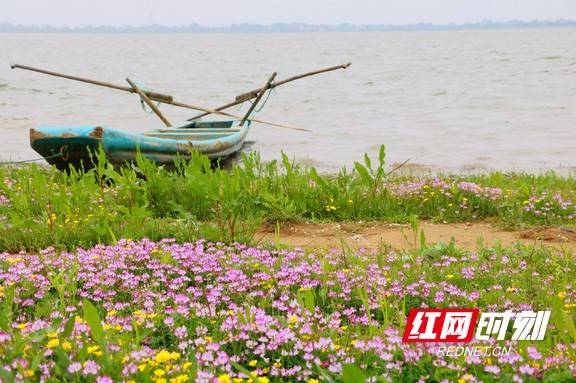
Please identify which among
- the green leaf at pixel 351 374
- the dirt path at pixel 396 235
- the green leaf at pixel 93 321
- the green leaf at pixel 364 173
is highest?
the green leaf at pixel 351 374

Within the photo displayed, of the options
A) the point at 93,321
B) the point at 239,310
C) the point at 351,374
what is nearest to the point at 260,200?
the point at 239,310

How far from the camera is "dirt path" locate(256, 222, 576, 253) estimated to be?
762 cm

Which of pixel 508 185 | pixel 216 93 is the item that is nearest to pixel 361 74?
pixel 216 93

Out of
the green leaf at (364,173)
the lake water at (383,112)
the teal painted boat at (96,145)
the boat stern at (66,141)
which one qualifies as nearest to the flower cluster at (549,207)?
the green leaf at (364,173)

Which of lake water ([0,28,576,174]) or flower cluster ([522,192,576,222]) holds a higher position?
flower cluster ([522,192,576,222])

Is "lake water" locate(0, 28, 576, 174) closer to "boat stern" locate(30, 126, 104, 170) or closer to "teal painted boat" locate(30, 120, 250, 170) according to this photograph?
"teal painted boat" locate(30, 120, 250, 170)

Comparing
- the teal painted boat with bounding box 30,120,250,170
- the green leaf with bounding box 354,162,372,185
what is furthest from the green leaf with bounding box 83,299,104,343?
the teal painted boat with bounding box 30,120,250,170

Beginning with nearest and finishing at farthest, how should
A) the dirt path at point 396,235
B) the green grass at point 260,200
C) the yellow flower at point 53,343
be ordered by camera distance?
the yellow flower at point 53,343 → the dirt path at point 396,235 → the green grass at point 260,200

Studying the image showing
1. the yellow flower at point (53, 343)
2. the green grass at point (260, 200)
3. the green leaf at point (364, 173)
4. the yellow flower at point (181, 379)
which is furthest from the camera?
the green leaf at point (364, 173)

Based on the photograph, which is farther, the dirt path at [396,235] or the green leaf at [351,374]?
the dirt path at [396,235]

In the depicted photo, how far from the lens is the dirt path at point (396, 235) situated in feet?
25.0

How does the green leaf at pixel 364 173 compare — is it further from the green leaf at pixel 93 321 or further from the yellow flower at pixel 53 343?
the yellow flower at pixel 53 343

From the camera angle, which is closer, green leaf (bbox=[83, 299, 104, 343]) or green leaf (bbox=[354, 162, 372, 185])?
green leaf (bbox=[83, 299, 104, 343])

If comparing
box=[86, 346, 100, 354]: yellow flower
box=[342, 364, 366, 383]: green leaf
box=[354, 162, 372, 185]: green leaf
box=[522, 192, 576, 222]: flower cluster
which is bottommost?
box=[522, 192, 576, 222]: flower cluster
